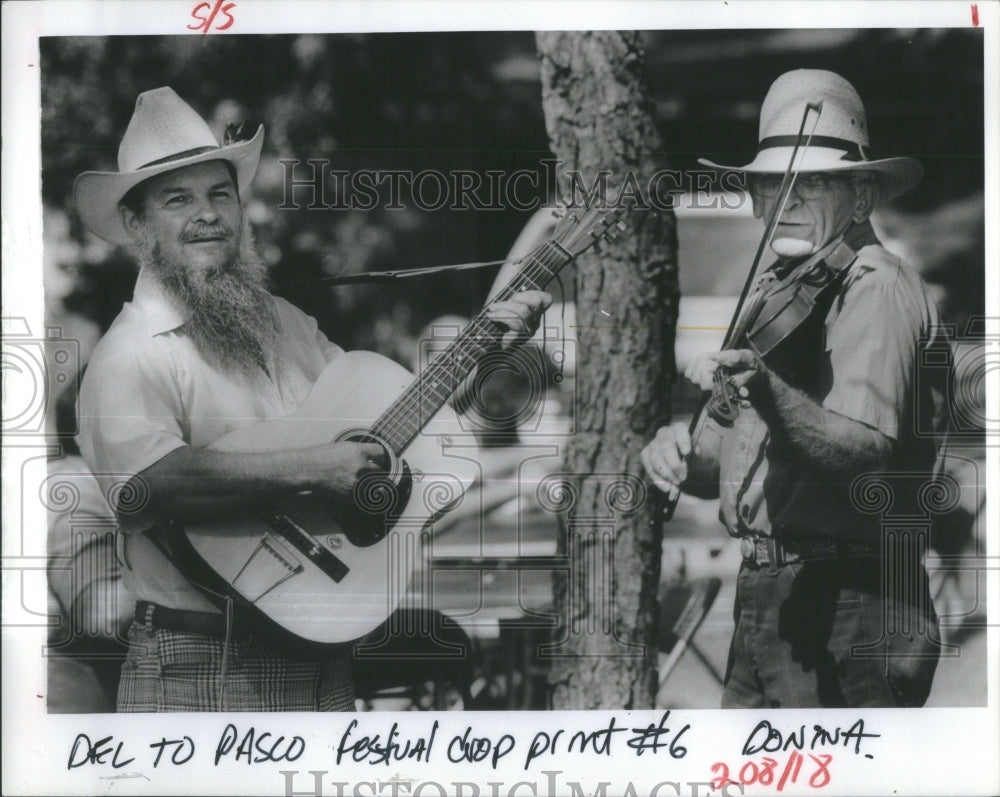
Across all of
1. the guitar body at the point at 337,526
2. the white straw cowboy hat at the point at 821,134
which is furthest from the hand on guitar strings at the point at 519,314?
the white straw cowboy hat at the point at 821,134

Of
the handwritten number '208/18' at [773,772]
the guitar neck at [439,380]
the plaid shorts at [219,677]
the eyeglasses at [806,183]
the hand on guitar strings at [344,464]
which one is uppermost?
the eyeglasses at [806,183]

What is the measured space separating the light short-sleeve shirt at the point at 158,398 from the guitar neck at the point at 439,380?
13.1 inches

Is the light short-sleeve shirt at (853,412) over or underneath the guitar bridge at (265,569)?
over

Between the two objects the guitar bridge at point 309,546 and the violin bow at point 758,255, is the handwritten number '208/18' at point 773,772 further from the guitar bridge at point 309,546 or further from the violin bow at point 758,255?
the guitar bridge at point 309,546

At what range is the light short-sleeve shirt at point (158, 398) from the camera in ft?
15.3

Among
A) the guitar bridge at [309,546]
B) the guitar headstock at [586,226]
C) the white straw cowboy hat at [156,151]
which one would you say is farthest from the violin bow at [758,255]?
the white straw cowboy hat at [156,151]

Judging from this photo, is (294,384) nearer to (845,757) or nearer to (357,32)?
(357,32)

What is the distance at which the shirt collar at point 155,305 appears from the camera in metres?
4.70

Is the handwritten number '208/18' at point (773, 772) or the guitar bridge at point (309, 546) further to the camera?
the handwritten number '208/18' at point (773, 772)

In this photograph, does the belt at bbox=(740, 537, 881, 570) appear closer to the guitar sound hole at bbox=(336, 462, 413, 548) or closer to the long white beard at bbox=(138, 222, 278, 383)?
the guitar sound hole at bbox=(336, 462, 413, 548)

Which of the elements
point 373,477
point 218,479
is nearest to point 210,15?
point 218,479

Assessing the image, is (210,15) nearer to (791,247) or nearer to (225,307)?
(225,307)

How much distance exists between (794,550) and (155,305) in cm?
269

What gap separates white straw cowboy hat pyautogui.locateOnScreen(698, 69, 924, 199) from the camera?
470 cm
